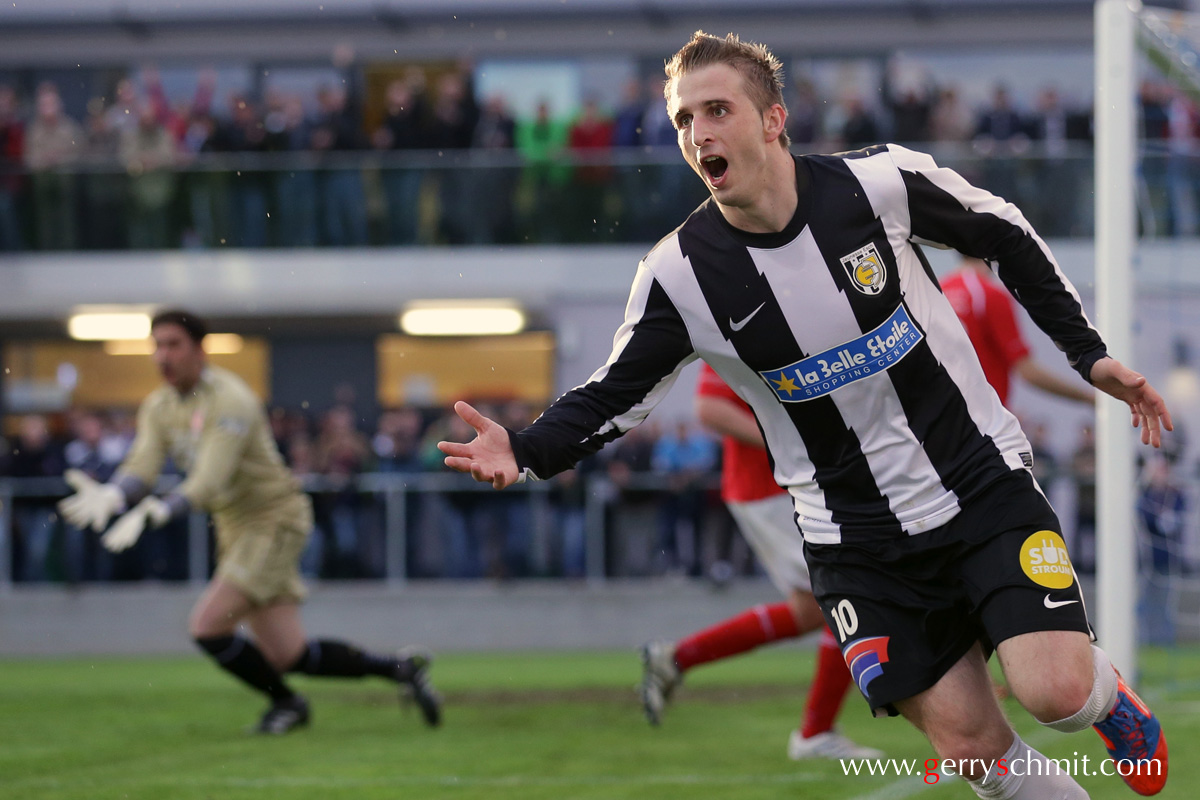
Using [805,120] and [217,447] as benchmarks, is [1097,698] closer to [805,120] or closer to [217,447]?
[217,447]

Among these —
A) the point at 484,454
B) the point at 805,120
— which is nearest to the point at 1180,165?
the point at 805,120

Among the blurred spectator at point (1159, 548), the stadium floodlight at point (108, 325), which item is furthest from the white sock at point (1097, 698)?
the stadium floodlight at point (108, 325)

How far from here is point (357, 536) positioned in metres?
15.1

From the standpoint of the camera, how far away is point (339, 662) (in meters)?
8.20

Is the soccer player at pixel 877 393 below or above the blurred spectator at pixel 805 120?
below

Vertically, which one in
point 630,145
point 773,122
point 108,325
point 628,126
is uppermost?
point 628,126

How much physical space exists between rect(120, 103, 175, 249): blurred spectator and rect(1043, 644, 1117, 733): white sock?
54.9ft

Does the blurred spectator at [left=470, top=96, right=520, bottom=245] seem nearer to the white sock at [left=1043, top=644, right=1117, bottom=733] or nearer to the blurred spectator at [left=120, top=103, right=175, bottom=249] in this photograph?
the blurred spectator at [left=120, top=103, right=175, bottom=249]

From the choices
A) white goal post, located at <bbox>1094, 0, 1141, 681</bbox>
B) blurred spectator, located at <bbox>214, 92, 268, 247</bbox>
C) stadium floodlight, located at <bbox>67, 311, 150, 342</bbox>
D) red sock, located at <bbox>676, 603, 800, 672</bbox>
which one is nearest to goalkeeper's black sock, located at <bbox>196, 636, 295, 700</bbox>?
red sock, located at <bbox>676, 603, 800, 672</bbox>

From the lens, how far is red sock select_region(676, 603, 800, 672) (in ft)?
22.7

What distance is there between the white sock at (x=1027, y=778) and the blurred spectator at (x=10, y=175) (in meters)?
17.7

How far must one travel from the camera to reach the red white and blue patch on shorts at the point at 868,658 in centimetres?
378

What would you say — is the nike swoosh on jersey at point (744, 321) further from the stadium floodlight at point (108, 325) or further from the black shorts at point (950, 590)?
the stadium floodlight at point (108, 325)

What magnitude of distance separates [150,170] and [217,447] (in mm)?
11891
